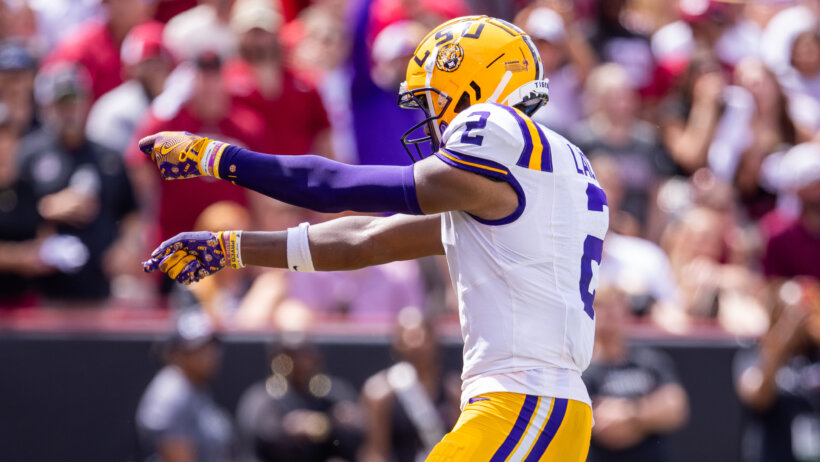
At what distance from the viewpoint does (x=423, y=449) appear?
826 cm

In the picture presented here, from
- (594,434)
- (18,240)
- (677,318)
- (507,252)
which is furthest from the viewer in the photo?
(677,318)

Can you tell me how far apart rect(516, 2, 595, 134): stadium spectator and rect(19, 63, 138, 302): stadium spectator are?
10.7ft

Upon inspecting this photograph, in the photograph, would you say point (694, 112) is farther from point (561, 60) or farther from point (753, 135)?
point (561, 60)

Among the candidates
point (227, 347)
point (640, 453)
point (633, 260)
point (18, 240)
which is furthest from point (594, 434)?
point (18, 240)

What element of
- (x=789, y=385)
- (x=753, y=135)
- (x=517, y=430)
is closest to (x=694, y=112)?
(x=753, y=135)

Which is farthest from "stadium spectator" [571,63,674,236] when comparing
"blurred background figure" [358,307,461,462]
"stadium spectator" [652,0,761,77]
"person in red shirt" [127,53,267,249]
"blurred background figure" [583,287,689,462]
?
"person in red shirt" [127,53,267,249]

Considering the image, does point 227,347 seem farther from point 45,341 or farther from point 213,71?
point 213,71

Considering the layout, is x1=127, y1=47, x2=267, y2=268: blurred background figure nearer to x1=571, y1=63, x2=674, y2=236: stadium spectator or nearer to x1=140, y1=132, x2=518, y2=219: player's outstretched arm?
x1=571, y1=63, x2=674, y2=236: stadium spectator

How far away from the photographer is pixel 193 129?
9.22 metres

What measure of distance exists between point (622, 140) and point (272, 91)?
2.82 m

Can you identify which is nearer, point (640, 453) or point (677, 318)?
point (640, 453)

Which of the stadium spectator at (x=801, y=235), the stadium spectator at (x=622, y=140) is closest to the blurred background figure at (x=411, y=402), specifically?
the stadium spectator at (x=622, y=140)

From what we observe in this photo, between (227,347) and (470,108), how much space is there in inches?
205

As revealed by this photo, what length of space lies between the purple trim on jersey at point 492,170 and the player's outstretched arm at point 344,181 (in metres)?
0.02
